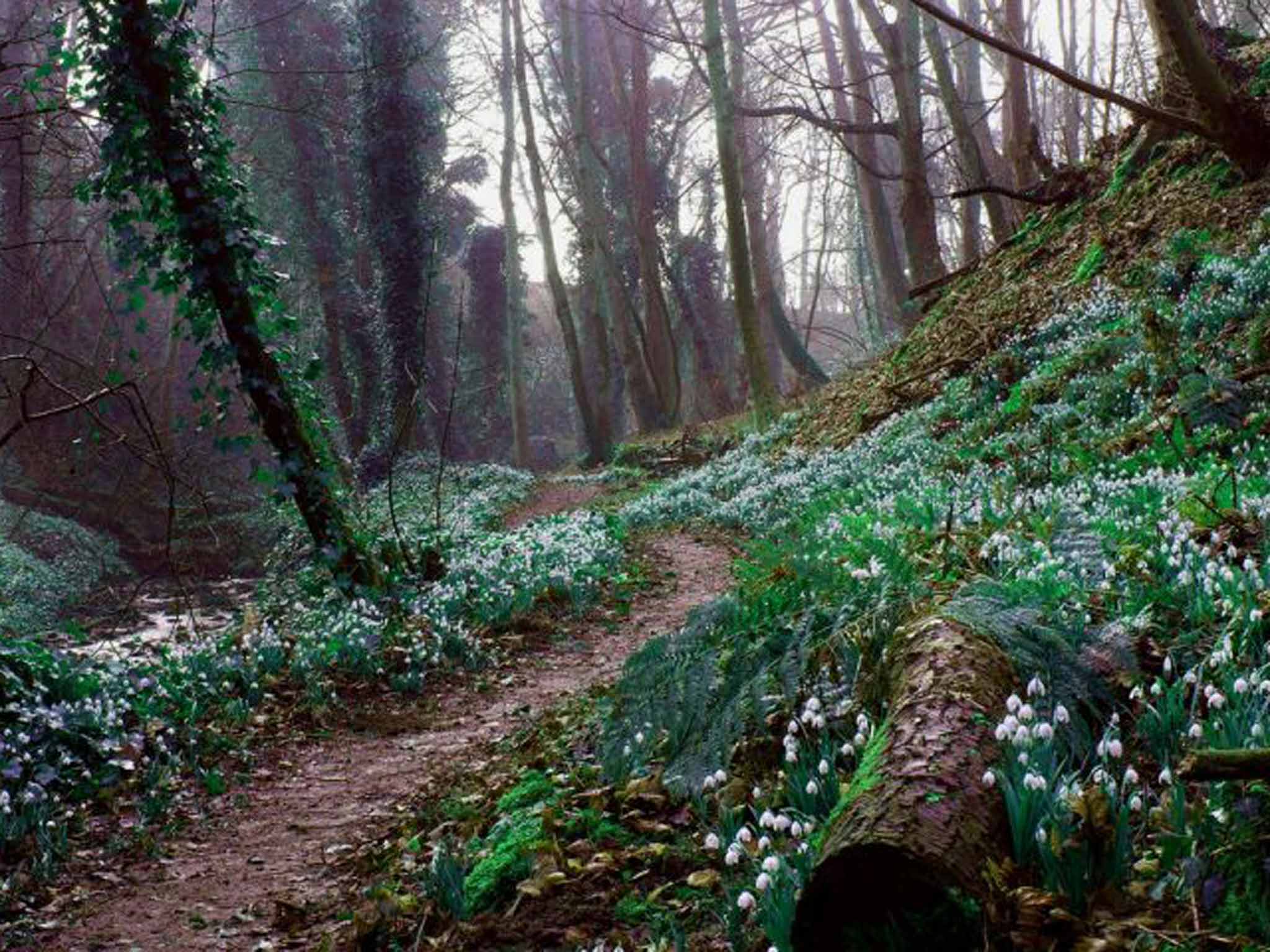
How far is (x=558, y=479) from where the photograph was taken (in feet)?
90.5

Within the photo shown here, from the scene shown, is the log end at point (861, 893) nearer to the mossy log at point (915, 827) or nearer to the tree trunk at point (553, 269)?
the mossy log at point (915, 827)

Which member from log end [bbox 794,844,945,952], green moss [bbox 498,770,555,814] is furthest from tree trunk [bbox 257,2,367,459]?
log end [bbox 794,844,945,952]

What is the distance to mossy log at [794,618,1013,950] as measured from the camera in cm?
224

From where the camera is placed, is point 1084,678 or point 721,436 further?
point 721,436

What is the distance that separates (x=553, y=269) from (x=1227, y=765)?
28763mm

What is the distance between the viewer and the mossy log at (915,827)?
7.35 ft

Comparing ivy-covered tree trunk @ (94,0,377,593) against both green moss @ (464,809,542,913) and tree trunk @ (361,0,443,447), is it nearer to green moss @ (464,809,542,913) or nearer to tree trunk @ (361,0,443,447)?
green moss @ (464,809,542,913)

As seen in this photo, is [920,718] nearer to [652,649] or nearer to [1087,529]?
[652,649]

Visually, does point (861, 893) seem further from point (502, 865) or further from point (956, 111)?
point (956, 111)

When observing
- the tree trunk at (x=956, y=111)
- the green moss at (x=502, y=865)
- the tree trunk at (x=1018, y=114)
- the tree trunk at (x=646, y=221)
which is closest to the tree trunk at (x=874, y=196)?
the tree trunk at (x=956, y=111)

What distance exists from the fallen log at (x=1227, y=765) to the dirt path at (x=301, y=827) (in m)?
2.97

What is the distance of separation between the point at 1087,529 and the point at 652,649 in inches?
83.2

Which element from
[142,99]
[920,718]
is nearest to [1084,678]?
[920,718]

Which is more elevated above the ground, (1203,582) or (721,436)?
(721,436)
